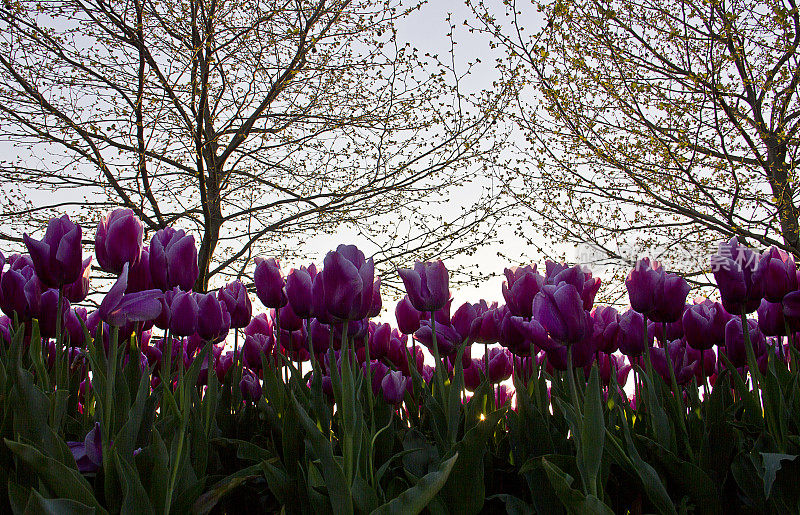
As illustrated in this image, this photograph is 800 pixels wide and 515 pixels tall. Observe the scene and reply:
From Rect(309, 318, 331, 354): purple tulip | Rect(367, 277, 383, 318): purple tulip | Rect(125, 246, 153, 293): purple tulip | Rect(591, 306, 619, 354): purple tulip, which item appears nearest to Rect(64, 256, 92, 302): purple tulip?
Rect(125, 246, 153, 293): purple tulip

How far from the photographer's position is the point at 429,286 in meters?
1.54

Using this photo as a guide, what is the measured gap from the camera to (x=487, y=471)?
1.33 metres

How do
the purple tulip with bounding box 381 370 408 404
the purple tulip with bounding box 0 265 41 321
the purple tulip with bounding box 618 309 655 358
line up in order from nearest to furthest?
the purple tulip with bounding box 0 265 41 321
the purple tulip with bounding box 381 370 408 404
the purple tulip with bounding box 618 309 655 358

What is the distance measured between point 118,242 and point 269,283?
0.46 metres

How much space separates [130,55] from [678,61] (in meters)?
6.02

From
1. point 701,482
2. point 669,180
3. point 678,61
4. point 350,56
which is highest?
point 350,56

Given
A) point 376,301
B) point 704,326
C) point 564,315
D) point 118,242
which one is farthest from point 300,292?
point 704,326

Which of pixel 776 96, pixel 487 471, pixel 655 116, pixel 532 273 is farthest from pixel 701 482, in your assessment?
pixel 776 96

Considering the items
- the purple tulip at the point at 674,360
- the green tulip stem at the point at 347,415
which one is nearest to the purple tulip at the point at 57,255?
the green tulip stem at the point at 347,415

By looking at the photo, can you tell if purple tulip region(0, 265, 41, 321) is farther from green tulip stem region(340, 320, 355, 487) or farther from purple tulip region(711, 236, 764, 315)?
purple tulip region(711, 236, 764, 315)

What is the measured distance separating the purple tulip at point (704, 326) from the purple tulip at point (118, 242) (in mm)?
1495

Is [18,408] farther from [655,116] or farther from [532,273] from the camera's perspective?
[655,116]

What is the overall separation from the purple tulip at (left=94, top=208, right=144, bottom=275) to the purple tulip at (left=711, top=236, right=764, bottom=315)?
4.39ft

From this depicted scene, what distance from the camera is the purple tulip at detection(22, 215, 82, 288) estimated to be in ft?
4.20
